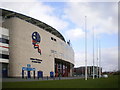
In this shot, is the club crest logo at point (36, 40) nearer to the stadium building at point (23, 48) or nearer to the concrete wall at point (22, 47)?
the stadium building at point (23, 48)

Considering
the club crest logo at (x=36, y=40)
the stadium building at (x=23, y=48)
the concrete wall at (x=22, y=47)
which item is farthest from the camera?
the club crest logo at (x=36, y=40)

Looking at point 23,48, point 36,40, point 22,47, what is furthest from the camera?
point 36,40

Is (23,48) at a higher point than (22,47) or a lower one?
lower

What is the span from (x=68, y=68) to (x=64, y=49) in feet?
68.4

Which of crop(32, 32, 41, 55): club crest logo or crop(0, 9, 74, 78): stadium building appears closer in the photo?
crop(0, 9, 74, 78): stadium building

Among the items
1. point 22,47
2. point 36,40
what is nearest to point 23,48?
point 22,47

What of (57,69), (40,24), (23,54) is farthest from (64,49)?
(23,54)

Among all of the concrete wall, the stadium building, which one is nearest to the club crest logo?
the stadium building

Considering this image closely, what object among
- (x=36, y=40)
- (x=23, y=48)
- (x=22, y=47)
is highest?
(x=36, y=40)

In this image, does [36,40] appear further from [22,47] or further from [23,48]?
[22,47]

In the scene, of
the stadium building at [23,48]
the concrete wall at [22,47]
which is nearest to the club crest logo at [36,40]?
the stadium building at [23,48]

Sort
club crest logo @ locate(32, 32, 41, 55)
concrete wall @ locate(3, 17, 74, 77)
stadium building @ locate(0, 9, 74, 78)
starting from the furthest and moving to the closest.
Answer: club crest logo @ locate(32, 32, 41, 55) < concrete wall @ locate(3, 17, 74, 77) < stadium building @ locate(0, 9, 74, 78)

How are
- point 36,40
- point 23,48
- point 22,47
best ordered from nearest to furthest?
point 22,47 → point 23,48 → point 36,40

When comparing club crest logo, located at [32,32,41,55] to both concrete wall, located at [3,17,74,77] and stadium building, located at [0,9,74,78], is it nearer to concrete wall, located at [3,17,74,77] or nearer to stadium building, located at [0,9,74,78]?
stadium building, located at [0,9,74,78]
